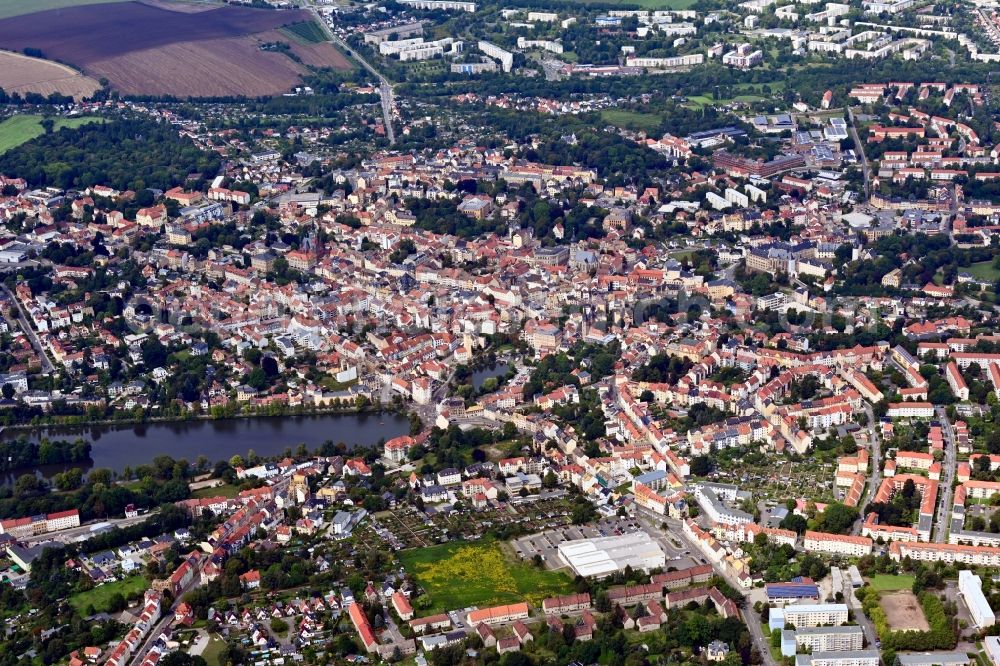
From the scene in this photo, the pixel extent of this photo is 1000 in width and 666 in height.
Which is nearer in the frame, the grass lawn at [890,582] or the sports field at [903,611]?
the sports field at [903,611]

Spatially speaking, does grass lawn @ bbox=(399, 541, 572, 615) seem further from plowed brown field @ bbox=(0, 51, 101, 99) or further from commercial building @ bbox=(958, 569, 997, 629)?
plowed brown field @ bbox=(0, 51, 101, 99)

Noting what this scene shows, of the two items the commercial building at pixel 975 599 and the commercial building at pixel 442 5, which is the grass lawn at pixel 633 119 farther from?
the commercial building at pixel 975 599

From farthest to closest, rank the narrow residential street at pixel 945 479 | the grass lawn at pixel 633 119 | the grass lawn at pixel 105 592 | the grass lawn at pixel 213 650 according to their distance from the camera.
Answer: the grass lawn at pixel 633 119, the narrow residential street at pixel 945 479, the grass lawn at pixel 105 592, the grass lawn at pixel 213 650

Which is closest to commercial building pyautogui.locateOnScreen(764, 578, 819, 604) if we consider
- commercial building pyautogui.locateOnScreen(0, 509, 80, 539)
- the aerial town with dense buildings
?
the aerial town with dense buildings

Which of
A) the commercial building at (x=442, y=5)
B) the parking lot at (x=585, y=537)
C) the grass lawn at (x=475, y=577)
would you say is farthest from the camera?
the commercial building at (x=442, y=5)

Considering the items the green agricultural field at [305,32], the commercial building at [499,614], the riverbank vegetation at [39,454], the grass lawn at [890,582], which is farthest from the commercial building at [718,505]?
the green agricultural field at [305,32]

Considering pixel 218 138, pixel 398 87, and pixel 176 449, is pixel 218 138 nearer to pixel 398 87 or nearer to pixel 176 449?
pixel 398 87

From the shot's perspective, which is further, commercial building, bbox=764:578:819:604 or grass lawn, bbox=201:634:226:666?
commercial building, bbox=764:578:819:604

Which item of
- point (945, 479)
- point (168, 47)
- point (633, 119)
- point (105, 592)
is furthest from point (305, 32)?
point (945, 479)
